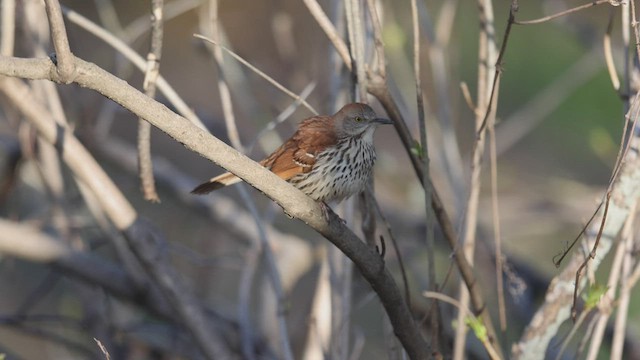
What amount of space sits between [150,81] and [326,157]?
79 cm

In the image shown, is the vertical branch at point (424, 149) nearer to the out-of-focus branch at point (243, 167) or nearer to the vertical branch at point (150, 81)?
the out-of-focus branch at point (243, 167)

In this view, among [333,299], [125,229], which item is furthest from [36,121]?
[333,299]

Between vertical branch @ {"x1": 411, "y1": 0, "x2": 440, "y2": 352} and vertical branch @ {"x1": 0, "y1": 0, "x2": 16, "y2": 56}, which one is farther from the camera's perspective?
vertical branch @ {"x1": 0, "y1": 0, "x2": 16, "y2": 56}

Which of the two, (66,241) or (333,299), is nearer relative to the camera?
(333,299)

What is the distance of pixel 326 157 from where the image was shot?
377cm

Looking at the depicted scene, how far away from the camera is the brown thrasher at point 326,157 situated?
3.62 meters

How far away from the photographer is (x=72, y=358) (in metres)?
5.45

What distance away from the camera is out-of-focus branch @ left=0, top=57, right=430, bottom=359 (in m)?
2.42

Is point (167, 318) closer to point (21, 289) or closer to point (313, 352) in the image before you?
point (313, 352)

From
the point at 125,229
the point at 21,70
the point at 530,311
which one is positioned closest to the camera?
the point at 21,70

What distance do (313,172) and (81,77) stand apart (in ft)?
4.70

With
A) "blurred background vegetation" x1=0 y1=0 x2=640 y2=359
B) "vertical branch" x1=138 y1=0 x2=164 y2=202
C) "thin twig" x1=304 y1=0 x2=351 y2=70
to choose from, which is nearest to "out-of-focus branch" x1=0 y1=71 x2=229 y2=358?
"vertical branch" x1=138 y1=0 x2=164 y2=202

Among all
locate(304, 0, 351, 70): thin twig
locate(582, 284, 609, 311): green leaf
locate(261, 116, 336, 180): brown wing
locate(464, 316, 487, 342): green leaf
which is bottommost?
locate(464, 316, 487, 342): green leaf

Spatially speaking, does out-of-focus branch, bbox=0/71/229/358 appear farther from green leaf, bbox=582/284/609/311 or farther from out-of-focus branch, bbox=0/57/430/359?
green leaf, bbox=582/284/609/311
